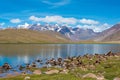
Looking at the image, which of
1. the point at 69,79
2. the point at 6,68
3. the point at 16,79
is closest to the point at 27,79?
the point at 16,79

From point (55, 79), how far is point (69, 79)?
2.62 metres

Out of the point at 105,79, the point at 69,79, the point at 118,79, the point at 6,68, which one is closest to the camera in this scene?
the point at 69,79

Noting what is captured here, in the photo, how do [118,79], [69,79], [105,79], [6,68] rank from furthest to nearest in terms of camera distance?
[6,68]
[105,79]
[118,79]
[69,79]

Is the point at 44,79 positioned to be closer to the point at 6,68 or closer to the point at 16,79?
the point at 16,79

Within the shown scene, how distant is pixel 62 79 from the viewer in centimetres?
3203

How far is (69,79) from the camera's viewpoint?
31.1 metres

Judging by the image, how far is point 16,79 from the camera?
3669 cm

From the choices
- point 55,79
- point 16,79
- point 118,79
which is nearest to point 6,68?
point 16,79

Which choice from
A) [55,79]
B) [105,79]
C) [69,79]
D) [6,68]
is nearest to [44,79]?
[55,79]

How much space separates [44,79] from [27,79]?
2.82m

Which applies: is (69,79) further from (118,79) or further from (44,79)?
(118,79)

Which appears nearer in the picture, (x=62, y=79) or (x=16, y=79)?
(x=62, y=79)

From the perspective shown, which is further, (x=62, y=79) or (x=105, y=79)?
(x=105, y=79)

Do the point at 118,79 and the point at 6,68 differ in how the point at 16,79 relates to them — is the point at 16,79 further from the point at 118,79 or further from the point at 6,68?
the point at 6,68
